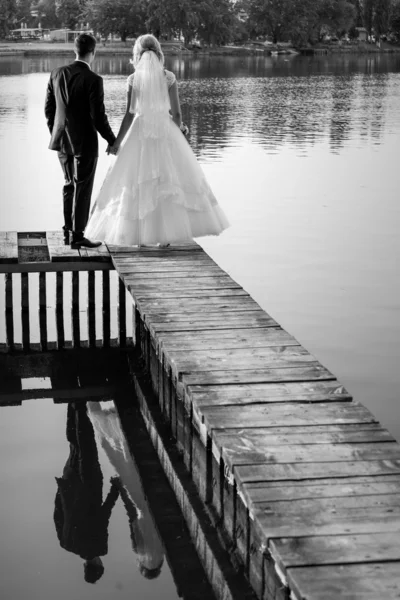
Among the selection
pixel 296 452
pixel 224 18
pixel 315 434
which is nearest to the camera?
pixel 296 452

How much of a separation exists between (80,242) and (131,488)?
309 centimetres

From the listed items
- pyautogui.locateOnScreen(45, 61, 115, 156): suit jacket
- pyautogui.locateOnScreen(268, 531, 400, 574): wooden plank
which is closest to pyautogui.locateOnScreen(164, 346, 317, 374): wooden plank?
pyautogui.locateOnScreen(268, 531, 400, 574): wooden plank

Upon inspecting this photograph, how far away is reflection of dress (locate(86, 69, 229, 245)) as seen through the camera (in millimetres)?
8047

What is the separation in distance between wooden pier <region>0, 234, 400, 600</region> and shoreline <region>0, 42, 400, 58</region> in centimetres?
8293

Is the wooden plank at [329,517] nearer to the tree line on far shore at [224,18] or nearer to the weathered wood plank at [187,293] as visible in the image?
the weathered wood plank at [187,293]

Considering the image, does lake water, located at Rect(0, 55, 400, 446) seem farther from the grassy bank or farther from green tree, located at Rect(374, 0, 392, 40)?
green tree, located at Rect(374, 0, 392, 40)

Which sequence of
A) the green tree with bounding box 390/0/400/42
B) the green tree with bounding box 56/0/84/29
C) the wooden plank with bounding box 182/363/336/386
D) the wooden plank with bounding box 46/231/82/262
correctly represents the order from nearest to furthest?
the wooden plank with bounding box 182/363/336/386
the wooden plank with bounding box 46/231/82/262
the green tree with bounding box 56/0/84/29
the green tree with bounding box 390/0/400/42

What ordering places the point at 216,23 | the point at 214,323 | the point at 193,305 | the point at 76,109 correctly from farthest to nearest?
1. the point at 216,23
2. the point at 76,109
3. the point at 193,305
4. the point at 214,323

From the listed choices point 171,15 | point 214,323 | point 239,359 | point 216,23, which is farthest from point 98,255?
point 216,23

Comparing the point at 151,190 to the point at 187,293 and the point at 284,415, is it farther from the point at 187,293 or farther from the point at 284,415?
the point at 284,415

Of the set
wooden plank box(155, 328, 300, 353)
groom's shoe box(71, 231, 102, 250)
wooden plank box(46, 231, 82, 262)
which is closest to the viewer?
wooden plank box(155, 328, 300, 353)

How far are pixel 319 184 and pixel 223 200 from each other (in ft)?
8.08

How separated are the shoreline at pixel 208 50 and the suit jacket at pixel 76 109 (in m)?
81.1

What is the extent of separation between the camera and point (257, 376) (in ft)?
17.9
